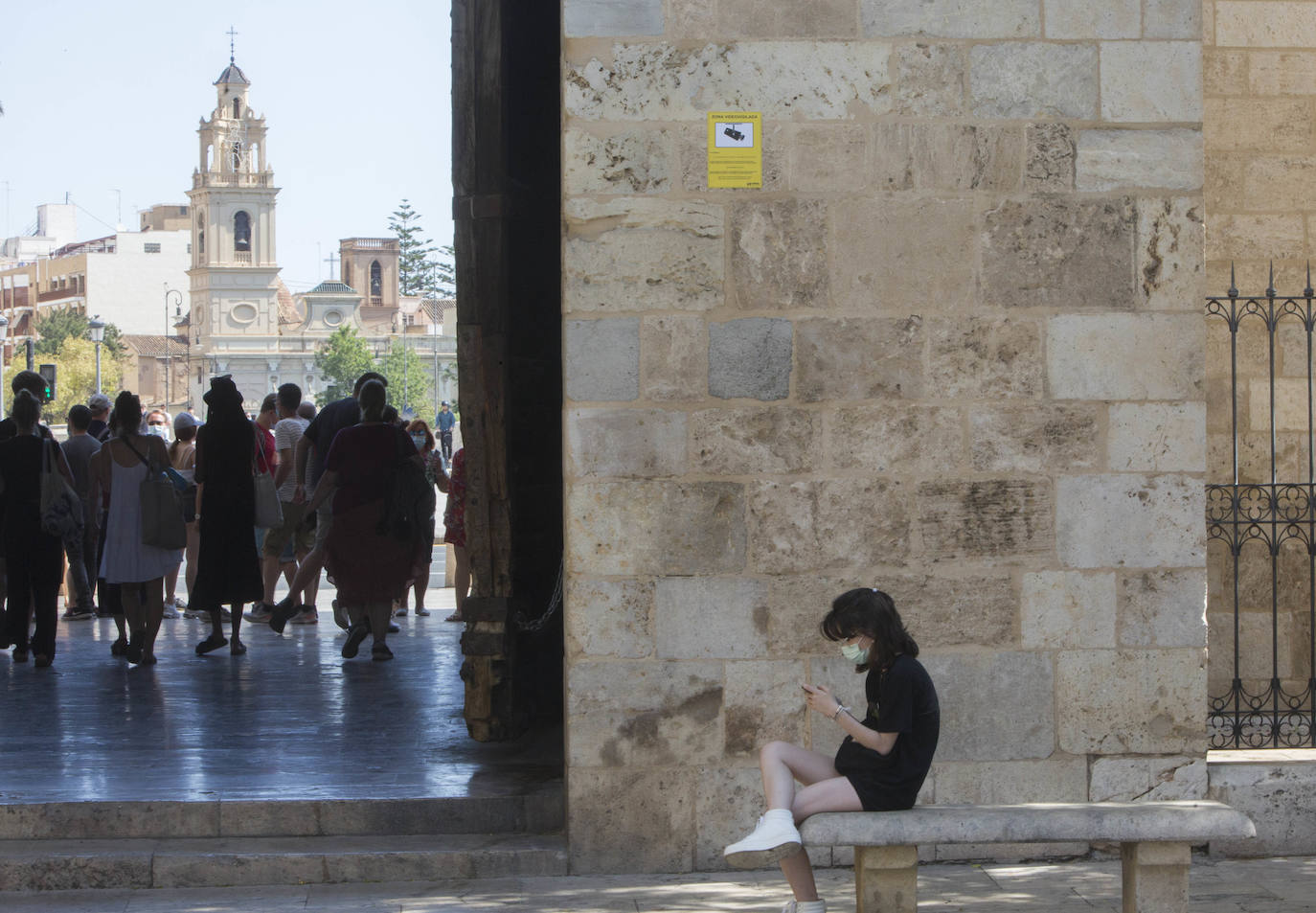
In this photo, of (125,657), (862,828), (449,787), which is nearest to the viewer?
(862,828)

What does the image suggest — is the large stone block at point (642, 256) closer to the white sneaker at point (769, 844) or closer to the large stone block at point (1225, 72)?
the white sneaker at point (769, 844)

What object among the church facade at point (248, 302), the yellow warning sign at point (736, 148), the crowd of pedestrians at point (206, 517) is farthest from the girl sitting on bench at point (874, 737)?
the church facade at point (248, 302)

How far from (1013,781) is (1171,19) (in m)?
2.61

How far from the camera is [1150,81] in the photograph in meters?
5.68

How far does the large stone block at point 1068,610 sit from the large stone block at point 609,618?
1.27 m

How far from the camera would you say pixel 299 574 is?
35.1 feet

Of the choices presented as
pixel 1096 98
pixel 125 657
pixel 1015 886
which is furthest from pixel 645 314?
pixel 125 657

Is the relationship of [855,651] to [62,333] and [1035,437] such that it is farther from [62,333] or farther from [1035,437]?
[62,333]

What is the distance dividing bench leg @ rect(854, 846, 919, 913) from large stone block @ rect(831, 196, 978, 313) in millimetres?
1886

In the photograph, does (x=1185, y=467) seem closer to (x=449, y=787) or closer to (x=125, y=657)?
(x=449, y=787)

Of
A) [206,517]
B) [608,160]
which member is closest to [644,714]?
[608,160]

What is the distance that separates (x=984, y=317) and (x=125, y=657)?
19.4 ft

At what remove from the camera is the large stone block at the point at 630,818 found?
5.61 metres

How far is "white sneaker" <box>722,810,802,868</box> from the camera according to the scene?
4.52 meters
